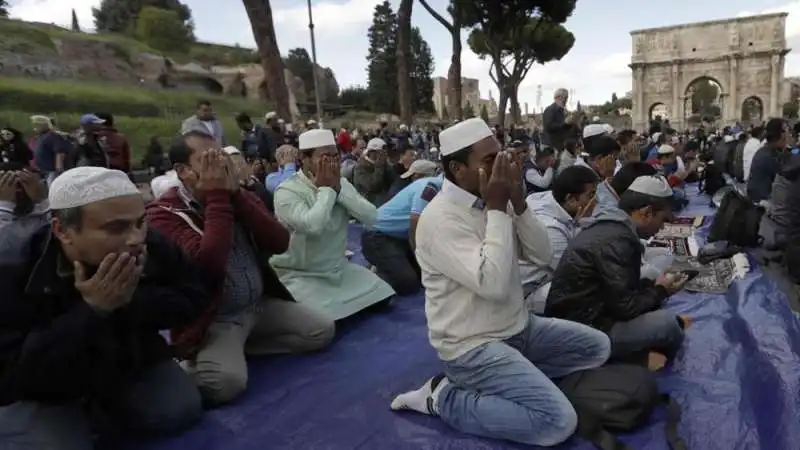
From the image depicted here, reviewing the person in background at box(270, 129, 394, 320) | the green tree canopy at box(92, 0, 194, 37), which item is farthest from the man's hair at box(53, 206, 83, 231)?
the green tree canopy at box(92, 0, 194, 37)

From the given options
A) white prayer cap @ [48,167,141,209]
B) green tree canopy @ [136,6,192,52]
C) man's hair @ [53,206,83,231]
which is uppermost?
green tree canopy @ [136,6,192,52]

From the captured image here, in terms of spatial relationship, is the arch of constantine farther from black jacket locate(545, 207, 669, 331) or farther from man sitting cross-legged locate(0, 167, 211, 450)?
man sitting cross-legged locate(0, 167, 211, 450)

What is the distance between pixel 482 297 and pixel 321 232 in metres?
1.85

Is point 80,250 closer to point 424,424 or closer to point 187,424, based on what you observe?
point 187,424

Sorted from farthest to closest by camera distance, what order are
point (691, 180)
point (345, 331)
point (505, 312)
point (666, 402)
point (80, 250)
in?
point (691, 180) → point (345, 331) → point (666, 402) → point (505, 312) → point (80, 250)

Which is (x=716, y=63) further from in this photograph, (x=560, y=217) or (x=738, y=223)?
(x=560, y=217)

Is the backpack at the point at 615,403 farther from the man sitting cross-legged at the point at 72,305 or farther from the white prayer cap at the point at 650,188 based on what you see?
the man sitting cross-legged at the point at 72,305

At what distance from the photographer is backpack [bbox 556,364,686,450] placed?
2543 mm

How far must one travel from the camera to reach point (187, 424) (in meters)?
2.88

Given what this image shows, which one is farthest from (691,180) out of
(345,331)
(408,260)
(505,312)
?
(505,312)

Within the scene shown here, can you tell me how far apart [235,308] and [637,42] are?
52291 millimetres

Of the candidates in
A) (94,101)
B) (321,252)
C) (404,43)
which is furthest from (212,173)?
(94,101)

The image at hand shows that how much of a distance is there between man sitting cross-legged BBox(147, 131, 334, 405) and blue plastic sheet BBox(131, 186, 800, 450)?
0.23m

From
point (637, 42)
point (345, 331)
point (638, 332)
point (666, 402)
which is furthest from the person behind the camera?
point (637, 42)
